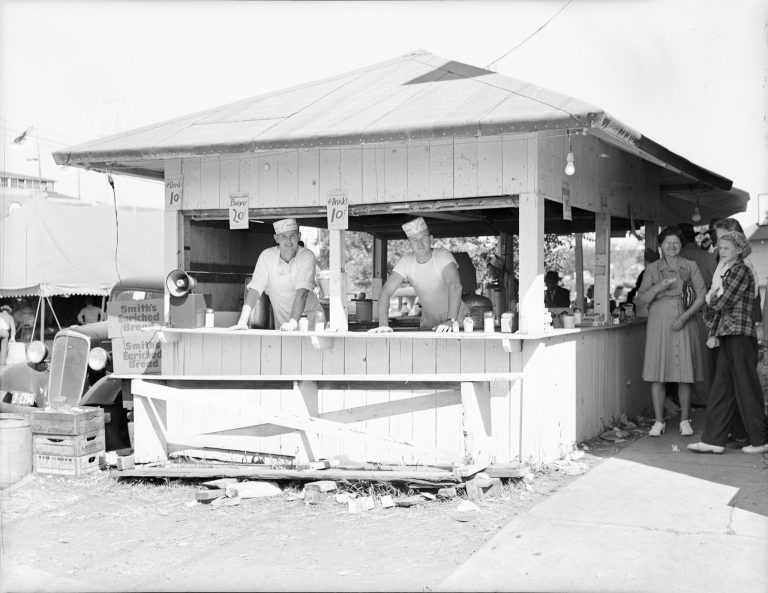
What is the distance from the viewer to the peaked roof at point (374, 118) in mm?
6047

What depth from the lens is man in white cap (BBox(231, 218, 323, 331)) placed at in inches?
306

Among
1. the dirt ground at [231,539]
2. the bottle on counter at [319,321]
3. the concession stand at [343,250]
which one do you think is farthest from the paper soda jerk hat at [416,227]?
the dirt ground at [231,539]

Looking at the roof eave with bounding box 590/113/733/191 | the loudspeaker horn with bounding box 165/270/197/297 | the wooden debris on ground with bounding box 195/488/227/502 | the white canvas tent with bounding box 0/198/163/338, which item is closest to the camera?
the roof eave with bounding box 590/113/733/191

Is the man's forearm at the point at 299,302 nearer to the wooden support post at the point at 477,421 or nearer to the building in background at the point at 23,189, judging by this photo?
the wooden support post at the point at 477,421

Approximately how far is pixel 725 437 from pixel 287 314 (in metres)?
4.22

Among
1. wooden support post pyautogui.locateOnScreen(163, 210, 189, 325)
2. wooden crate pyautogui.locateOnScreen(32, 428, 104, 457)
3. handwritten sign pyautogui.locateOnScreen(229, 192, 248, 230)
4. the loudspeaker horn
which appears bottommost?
wooden crate pyautogui.locateOnScreen(32, 428, 104, 457)

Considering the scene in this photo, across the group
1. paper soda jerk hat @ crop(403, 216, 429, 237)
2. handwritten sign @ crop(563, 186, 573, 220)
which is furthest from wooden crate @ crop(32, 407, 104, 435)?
handwritten sign @ crop(563, 186, 573, 220)

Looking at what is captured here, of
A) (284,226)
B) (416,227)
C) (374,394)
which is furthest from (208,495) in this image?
(416,227)

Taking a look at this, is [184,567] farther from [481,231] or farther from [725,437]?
[481,231]

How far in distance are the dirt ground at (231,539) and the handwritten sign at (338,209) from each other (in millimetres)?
2312

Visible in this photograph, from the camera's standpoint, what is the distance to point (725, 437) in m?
7.45

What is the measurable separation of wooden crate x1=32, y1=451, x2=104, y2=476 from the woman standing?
558 cm

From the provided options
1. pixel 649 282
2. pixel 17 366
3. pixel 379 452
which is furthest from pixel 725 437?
pixel 17 366

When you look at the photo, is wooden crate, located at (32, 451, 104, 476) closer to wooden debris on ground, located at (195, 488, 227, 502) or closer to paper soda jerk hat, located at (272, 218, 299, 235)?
wooden debris on ground, located at (195, 488, 227, 502)
